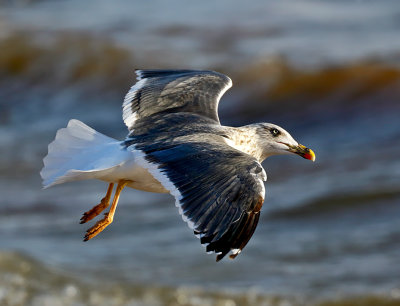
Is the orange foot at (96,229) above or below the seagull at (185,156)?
below

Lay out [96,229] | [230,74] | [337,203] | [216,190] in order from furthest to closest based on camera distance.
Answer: [230,74] → [337,203] → [96,229] → [216,190]

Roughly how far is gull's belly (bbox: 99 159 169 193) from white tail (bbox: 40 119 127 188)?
2.2 inches

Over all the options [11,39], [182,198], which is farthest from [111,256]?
[11,39]

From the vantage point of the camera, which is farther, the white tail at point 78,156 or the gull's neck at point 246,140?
the gull's neck at point 246,140

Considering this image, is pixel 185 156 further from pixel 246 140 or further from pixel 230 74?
pixel 230 74

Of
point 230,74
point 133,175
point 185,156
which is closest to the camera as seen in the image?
point 185,156

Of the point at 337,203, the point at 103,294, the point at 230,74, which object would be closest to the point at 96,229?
the point at 103,294

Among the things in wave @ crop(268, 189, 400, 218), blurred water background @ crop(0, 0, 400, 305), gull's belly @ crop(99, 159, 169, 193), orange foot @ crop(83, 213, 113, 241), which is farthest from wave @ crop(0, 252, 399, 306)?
gull's belly @ crop(99, 159, 169, 193)

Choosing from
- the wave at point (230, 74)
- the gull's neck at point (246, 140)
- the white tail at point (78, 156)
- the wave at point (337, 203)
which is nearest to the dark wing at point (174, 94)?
the gull's neck at point (246, 140)

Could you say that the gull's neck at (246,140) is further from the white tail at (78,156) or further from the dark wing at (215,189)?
the white tail at (78,156)

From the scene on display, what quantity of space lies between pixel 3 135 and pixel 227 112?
3598 millimetres

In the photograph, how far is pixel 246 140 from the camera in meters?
→ 5.73

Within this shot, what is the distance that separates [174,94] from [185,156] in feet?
4.90

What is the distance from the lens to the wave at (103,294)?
8500 millimetres
